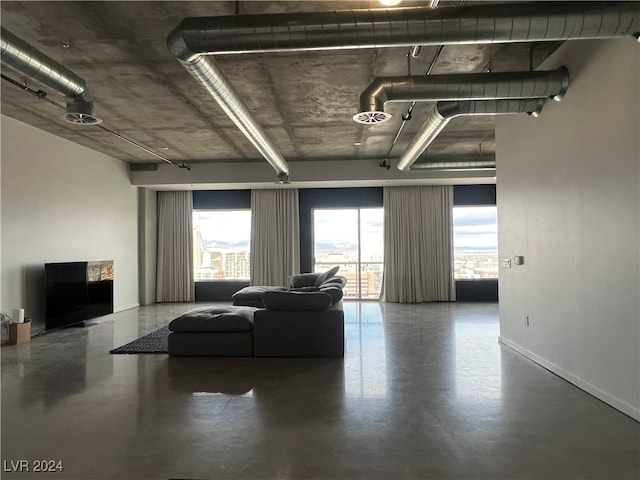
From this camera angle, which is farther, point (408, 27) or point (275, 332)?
point (275, 332)

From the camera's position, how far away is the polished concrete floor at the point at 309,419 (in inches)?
90.6

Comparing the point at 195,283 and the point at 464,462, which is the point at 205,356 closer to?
the point at 464,462

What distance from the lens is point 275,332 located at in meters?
4.59

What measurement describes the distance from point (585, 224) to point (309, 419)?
279 centimetres

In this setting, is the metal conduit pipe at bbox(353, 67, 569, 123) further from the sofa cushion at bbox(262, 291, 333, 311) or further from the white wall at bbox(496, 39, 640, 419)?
the sofa cushion at bbox(262, 291, 333, 311)

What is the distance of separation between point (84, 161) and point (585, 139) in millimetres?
7574

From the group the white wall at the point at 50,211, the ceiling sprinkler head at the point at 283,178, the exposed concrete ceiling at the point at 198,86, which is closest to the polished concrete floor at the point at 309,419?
the white wall at the point at 50,211

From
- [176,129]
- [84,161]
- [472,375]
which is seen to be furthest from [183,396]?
[84,161]

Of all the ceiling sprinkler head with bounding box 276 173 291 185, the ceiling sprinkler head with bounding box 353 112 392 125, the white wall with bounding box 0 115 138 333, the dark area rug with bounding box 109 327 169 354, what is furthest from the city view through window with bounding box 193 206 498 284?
the ceiling sprinkler head with bounding box 353 112 392 125

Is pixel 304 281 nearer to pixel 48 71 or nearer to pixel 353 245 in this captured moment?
pixel 353 245

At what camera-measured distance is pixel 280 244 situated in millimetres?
9812

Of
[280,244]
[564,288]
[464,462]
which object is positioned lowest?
[464,462]

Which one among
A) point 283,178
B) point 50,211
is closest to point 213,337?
point 50,211

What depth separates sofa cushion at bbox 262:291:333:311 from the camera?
4566 millimetres
